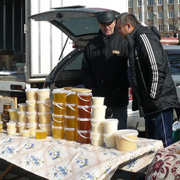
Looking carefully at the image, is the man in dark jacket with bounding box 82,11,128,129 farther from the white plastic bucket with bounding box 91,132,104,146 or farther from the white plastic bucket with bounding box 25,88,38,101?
the white plastic bucket with bounding box 91,132,104,146

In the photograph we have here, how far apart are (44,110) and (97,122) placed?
575mm

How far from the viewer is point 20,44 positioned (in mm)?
7586

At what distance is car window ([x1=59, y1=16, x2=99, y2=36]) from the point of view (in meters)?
4.42

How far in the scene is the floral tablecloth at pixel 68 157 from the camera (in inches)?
93.3

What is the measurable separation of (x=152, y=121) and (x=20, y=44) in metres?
5.03

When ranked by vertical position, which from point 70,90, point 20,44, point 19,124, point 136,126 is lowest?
point 136,126

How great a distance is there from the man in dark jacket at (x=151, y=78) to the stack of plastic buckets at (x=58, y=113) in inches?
27.0

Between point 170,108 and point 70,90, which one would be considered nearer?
point 70,90

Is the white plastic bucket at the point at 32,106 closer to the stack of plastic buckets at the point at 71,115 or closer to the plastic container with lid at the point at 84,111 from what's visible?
the stack of plastic buckets at the point at 71,115

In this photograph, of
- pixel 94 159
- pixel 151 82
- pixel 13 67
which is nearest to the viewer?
pixel 94 159

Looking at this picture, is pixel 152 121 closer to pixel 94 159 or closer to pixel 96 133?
pixel 96 133

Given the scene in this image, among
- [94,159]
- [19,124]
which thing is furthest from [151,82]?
[19,124]

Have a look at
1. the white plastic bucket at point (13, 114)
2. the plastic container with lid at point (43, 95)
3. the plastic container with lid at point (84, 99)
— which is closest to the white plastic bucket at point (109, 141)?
the plastic container with lid at point (84, 99)

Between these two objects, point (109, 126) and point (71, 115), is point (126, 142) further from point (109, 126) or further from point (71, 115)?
point (71, 115)
